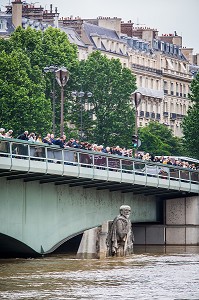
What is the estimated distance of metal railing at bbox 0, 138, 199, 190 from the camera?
228 ft

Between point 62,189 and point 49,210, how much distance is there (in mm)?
1701

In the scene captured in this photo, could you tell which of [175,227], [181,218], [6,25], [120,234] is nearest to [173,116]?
[6,25]

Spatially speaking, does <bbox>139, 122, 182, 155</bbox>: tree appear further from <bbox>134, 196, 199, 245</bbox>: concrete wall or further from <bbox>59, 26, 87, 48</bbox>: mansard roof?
A: <bbox>134, 196, 199, 245</bbox>: concrete wall

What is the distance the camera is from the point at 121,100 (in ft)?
486

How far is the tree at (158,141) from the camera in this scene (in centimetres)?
15484

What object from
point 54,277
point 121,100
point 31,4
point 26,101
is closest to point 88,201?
point 54,277

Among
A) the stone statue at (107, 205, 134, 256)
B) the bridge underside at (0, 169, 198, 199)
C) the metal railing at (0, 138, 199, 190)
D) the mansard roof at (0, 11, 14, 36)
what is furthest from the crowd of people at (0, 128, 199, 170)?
the mansard roof at (0, 11, 14, 36)

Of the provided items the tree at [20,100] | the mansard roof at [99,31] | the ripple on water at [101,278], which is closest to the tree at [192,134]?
the tree at [20,100]

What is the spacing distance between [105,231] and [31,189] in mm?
3515

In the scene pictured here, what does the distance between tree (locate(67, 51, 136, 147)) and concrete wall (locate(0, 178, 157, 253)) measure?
6121cm

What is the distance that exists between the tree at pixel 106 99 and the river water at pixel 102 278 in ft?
217

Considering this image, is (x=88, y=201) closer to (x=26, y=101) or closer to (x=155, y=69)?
(x=26, y=101)

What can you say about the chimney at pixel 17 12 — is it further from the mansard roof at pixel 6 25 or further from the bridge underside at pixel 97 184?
the bridge underside at pixel 97 184

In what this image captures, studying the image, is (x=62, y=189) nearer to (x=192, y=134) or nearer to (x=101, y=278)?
(x=101, y=278)
